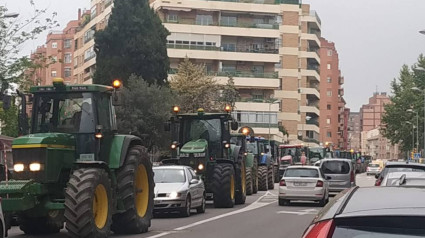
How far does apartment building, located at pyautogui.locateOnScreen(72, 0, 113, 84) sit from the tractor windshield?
66379mm

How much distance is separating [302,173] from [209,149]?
143 inches

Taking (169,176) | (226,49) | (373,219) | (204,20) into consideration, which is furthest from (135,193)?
(204,20)

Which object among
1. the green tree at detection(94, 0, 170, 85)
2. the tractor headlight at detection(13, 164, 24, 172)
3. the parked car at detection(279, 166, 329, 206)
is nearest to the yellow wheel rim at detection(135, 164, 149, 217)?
the tractor headlight at detection(13, 164, 24, 172)

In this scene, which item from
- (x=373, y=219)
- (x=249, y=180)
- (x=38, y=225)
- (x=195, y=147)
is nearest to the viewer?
(x=373, y=219)

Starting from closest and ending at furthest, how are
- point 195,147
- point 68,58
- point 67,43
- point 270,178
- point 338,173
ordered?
1. point 195,147
2. point 338,173
3. point 270,178
4. point 68,58
5. point 67,43

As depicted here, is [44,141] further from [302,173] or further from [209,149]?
[302,173]

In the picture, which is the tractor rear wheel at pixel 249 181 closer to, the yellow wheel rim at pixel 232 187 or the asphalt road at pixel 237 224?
the asphalt road at pixel 237 224

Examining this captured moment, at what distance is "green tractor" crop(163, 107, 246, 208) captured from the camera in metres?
23.9

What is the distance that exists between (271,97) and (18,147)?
2626 inches

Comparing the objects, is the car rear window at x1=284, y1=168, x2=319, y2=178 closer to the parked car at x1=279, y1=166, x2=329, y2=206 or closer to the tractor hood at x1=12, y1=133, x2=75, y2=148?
the parked car at x1=279, y1=166, x2=329, y2=206

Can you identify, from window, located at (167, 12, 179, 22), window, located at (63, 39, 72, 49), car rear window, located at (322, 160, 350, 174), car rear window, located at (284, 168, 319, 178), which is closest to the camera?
car rear window, located at (284, 168, 319, 178)

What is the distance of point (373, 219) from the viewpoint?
3852 mm

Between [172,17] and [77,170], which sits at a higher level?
[172,17]

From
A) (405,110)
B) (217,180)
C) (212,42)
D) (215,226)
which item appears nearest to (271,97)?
(212,42)
